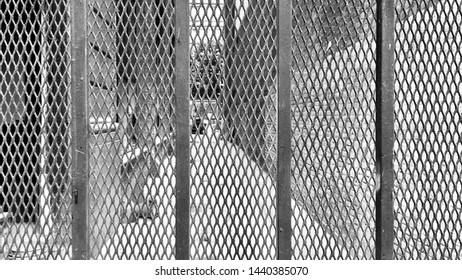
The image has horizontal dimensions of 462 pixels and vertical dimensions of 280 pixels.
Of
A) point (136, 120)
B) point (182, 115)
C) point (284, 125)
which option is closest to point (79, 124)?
point (136, 120)

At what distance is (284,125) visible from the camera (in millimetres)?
2355

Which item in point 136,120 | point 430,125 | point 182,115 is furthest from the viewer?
point 430,125

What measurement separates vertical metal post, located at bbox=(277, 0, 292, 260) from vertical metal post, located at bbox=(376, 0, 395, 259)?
0.54m

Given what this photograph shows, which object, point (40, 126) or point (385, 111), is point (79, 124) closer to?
point (40, 126)

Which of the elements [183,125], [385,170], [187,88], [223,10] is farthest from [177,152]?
[385,170]

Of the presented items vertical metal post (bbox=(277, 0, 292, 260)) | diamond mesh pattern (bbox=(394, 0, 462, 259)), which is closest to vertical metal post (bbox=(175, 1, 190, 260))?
vertical metal post (bbox=(277, 0, 292, 260))

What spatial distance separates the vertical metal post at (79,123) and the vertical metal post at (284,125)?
3.52ft

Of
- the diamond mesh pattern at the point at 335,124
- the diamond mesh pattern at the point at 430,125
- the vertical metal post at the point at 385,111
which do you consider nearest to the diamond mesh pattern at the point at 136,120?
the diamond mesh pattern at the point at 335,124

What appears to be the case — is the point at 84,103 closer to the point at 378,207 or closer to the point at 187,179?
the point at 187,179

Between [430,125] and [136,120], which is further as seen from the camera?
[430,125]

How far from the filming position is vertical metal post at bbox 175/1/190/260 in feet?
7.67

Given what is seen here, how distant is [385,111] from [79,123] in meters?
1.73
